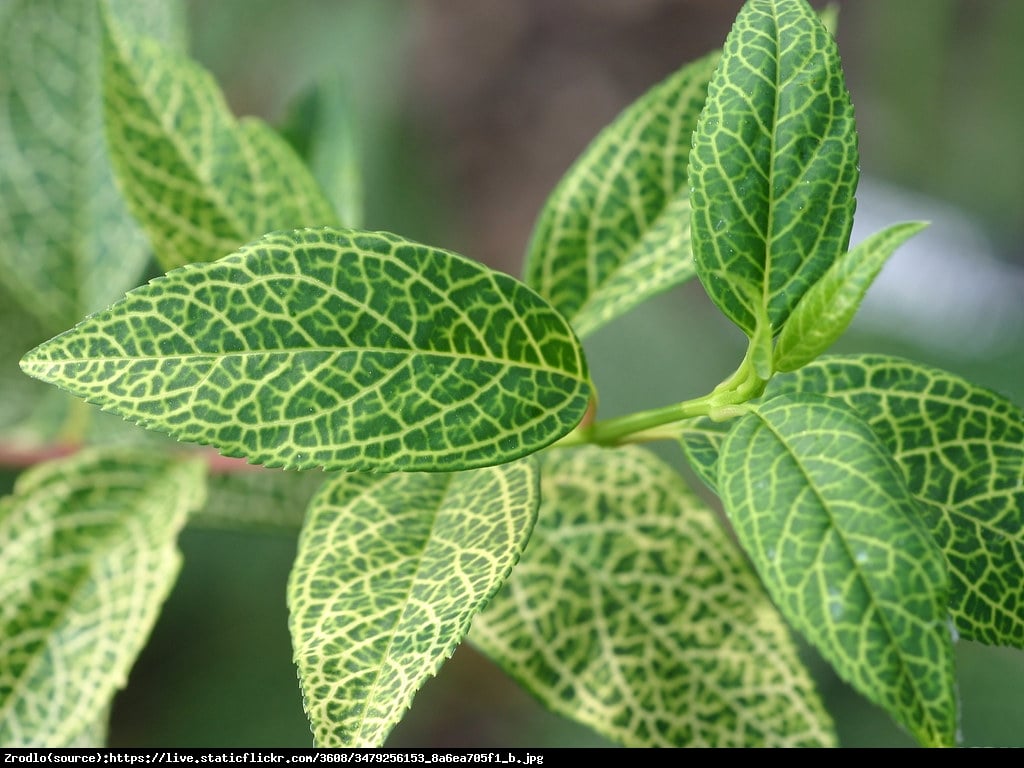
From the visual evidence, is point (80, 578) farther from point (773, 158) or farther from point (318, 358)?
point (773, 158)

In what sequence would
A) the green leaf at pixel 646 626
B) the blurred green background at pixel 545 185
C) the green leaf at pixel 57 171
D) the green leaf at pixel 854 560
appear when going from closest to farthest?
the green leaf at pixel 854 560 < the green leaf at pixel 646 626 < the green leaf at pixel 57 171 < the blurred green background at pixel 545 185

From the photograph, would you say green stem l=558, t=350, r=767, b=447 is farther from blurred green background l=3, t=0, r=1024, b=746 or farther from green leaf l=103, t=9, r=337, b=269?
blurred green background l=3, t=0, r=1024, b=746

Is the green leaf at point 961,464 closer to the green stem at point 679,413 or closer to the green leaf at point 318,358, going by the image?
the green stem at point 679,413

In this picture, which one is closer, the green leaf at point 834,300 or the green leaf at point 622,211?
the green leaf at point 834,300

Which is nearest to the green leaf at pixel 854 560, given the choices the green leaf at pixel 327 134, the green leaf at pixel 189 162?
the green leaf at pixel 189 162

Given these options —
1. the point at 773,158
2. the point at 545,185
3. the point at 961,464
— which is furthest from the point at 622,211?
the point at 545,185

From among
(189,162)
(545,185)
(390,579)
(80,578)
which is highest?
(189,162)

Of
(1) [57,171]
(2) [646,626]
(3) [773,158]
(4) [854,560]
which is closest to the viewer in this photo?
(4) [854,560]
